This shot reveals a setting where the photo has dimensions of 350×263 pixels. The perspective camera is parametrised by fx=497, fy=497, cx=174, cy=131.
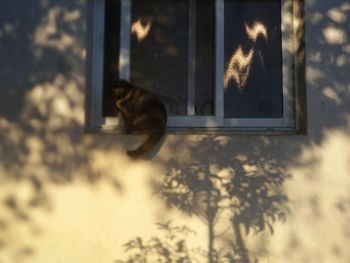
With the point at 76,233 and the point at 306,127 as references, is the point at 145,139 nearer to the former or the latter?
the point at 76,233

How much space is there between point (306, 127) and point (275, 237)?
0.85 meters

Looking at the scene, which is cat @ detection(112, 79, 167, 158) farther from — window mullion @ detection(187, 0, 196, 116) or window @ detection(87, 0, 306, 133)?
window mullion @ detection(187, 0, 196, 116)

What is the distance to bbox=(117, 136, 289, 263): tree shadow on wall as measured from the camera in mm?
3639

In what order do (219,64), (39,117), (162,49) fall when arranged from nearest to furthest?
(39,117), (219,64), (162,49)

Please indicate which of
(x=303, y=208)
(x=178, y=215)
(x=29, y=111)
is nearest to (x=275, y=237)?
(x=303, y=208)

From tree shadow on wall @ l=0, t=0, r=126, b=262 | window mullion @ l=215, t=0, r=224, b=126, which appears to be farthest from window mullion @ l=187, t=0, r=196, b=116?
tree shadow on wall @ l=0, t=0, r=126, b=262

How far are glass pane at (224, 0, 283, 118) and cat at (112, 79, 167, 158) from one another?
555 mm

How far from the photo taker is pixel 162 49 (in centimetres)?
407

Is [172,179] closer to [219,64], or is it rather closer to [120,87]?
[120,87]

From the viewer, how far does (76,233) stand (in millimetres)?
3689

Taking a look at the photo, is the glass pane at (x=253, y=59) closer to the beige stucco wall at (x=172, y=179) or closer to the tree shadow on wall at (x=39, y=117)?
the beige stucco wall at (x=172, y=179)

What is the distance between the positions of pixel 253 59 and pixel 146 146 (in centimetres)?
115

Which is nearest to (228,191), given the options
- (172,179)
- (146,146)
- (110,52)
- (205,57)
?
(172,179)

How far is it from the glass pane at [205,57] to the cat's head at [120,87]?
1.88 ft
